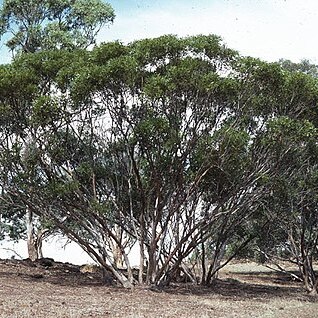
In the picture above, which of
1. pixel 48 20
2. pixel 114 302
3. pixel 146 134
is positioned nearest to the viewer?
pixel 114 302

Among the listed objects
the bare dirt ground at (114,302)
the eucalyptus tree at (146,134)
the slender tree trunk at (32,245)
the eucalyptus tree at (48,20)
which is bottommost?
the bare dirt ground at (114,302)

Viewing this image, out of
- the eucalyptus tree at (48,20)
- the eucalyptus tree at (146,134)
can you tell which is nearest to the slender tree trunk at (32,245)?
the eucalyptus tree at (48,20)

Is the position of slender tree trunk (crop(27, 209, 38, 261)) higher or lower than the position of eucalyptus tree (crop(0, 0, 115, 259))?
lower

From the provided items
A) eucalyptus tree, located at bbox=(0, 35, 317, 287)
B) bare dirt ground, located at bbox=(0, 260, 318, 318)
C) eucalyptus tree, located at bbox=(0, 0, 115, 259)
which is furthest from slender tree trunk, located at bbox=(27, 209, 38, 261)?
eucalyptus tree, located at bbox=(0, 35, 317, 287)

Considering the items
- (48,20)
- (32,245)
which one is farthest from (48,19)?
(32,245)

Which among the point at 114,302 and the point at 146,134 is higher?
the point at 146,134

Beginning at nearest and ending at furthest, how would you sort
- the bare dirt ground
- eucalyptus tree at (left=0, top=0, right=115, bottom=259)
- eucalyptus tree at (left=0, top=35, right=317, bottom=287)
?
the bare dirt ground → eucalyptus tree at (left=0, top=35, right=317, bottom=287) → eucalyptus tree at (left=0, top=0, right=115, bottom=259)

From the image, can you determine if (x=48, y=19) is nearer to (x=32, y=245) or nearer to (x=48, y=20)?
(x=48, y=20)

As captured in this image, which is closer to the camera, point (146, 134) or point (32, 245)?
point (146, 134)

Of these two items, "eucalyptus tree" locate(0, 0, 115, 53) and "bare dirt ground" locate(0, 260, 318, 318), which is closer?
"bare dirt ground" locate(0, 260, 318, 318)

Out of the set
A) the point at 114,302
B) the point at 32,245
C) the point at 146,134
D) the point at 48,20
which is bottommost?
the point at 114,302

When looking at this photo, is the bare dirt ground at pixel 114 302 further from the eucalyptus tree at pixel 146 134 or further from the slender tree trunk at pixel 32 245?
the slender tree trunk at pixel 32 245

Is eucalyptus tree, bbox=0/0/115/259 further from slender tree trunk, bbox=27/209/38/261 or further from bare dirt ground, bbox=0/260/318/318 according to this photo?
bare dirt ground, bbox=0/260/318/318

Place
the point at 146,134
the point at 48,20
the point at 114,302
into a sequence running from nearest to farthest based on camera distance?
1. the point at 114,302
2. the point at 146,134
3. the point at 48,20
